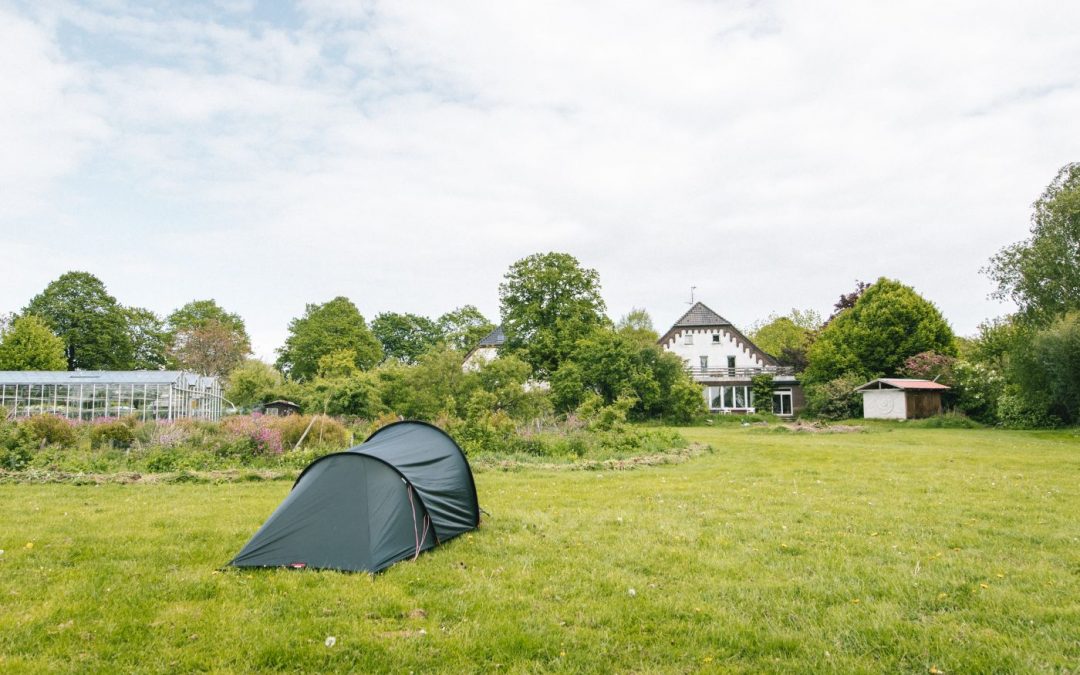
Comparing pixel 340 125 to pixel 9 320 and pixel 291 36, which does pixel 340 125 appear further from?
pixel 9 320

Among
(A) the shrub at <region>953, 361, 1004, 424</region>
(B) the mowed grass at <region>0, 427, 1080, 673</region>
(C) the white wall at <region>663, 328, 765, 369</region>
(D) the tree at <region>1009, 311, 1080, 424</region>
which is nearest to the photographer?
(B) the mowed grass at <region>0, 427, 1080, 673</region>

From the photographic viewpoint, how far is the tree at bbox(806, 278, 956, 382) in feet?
133

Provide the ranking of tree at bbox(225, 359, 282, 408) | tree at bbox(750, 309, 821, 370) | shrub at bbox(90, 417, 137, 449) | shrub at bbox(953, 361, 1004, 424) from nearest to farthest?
shrub at bbox(90, 417, 137, 449) → shrub at bbox(953, 361, 1004, 424) → tree at bbox(225, 359, 282, 408) → tree at bbox(750, 309, 821, 370)

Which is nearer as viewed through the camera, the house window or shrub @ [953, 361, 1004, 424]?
shrub @ [953, 361, 1004, 424]

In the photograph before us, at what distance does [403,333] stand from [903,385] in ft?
180

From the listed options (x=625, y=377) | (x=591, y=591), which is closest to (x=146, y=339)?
(x=625, y=377)

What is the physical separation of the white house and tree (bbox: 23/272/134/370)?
4723 centimetres

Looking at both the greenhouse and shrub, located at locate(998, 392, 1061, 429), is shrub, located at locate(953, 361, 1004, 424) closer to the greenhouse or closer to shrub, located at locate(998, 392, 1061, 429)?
shrub, located at locate(998, 392, 1061, 429)

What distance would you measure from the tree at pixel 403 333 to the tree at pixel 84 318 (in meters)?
26.0

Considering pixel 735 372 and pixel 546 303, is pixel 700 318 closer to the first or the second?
pixel 735 372

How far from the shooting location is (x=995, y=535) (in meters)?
7.55

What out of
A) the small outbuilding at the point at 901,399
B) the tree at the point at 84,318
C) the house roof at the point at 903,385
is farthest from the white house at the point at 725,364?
the tree at the point at 84,318

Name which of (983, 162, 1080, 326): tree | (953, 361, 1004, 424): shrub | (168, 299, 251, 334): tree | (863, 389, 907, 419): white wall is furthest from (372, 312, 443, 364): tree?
(983, 162, 1080, 326): tree

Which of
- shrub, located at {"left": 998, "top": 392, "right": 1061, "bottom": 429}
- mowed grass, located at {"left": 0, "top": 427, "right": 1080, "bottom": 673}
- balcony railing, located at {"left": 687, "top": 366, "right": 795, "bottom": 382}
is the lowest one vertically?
mowed grass, located at {"left": 0, "top": 427, "right": 1080, "bottom": 673}
